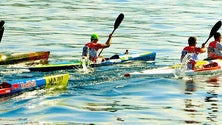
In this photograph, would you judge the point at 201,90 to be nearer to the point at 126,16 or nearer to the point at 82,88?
the point at 82,88

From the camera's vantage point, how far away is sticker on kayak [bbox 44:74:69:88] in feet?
61.8

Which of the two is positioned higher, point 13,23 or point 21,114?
point 13,23

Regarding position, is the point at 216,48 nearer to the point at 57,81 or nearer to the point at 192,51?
the point at 192,51

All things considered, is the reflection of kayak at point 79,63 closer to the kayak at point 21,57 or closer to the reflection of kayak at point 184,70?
the kayak at point 21,57

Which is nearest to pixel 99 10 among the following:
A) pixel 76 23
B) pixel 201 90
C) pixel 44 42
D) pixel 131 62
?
pixel 76 23

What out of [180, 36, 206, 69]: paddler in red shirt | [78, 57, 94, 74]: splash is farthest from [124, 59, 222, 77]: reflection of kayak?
[78, 57, 94, 74]: splash

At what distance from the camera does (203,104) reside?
18.0 meters

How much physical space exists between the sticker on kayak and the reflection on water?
3525 millimetres

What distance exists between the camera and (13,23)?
132ft

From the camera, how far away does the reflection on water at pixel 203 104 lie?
16.4 meters

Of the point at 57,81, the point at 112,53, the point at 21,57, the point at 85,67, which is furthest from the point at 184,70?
the point at 112,53

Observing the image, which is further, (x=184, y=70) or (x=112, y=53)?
(x=112, y=53)

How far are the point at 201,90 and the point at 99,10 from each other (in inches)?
1178

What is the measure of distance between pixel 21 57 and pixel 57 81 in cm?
645
